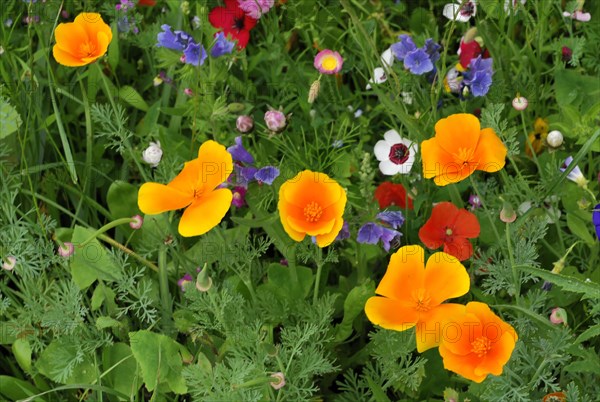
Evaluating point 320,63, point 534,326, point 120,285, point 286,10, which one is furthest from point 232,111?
point 534,326

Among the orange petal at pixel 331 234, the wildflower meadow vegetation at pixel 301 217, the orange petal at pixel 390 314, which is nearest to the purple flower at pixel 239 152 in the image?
the wildflower meadow vegetation at pixel 301 217

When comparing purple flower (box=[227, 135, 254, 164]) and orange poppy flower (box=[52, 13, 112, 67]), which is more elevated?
orange poppy flower (box=[52, 13, 112, 67])

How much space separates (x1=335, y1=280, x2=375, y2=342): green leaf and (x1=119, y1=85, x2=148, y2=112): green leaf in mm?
642

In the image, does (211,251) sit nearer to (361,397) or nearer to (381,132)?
(361,397)

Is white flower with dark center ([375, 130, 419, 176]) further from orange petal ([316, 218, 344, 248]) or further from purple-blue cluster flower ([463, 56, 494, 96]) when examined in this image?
orange petal ([316, 218, 344, 248])

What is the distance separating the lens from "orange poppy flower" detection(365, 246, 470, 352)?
985mm

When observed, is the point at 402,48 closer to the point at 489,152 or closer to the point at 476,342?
the point at 489,152

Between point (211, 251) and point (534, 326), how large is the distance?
509 millimetres

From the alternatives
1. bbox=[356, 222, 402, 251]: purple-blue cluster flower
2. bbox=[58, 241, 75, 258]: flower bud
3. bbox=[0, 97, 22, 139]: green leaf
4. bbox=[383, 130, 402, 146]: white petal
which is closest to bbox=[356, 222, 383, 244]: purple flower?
bbox=[356, 222, 402, 251]: purple-blue cluster flower

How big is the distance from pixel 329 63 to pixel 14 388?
79 cm

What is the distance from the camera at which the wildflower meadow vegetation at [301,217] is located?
1031mm

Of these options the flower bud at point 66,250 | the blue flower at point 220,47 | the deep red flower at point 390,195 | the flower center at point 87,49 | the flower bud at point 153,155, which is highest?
the flower center at point 87,49

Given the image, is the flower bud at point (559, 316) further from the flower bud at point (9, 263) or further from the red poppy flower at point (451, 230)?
the flower bud at point (9, 263)

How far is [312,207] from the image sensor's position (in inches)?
41.5
